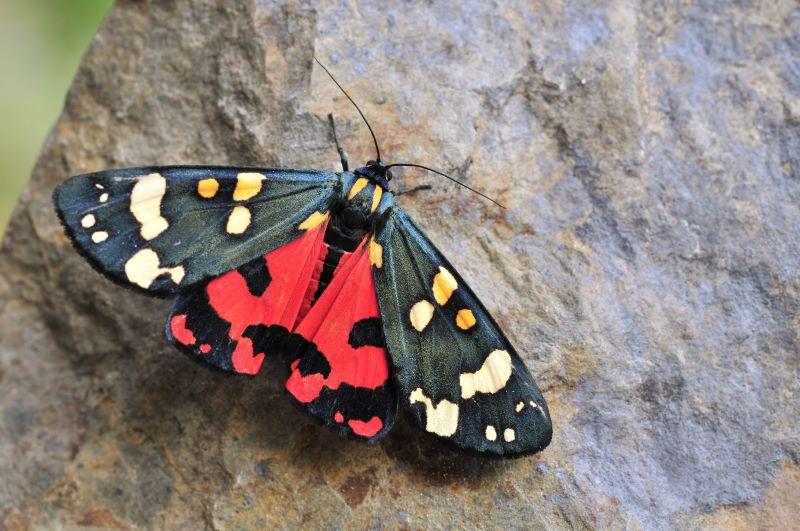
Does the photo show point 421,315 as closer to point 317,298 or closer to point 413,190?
point 317,298

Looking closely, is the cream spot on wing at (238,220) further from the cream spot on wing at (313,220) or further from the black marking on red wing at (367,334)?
the black marking on red wing at (367,334)

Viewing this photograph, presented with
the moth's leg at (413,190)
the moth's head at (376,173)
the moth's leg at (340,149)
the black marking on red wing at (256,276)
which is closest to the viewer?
the black marking on red wing at (256,276)

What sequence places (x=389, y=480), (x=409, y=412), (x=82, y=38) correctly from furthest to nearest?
(x=82, y=38) → (x=389, y=480) → (x=409, y=412)

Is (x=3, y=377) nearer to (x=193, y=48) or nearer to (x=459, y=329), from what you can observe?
(x=193, y=48)

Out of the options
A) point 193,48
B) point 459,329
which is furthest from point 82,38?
point 459,329

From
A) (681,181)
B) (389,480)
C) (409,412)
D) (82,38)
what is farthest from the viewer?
(82,38)

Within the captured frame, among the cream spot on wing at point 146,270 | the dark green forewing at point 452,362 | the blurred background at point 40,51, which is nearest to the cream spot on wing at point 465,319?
the dark green forewing at point 452,362

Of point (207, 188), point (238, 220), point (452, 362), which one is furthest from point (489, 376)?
point (207, 188)
